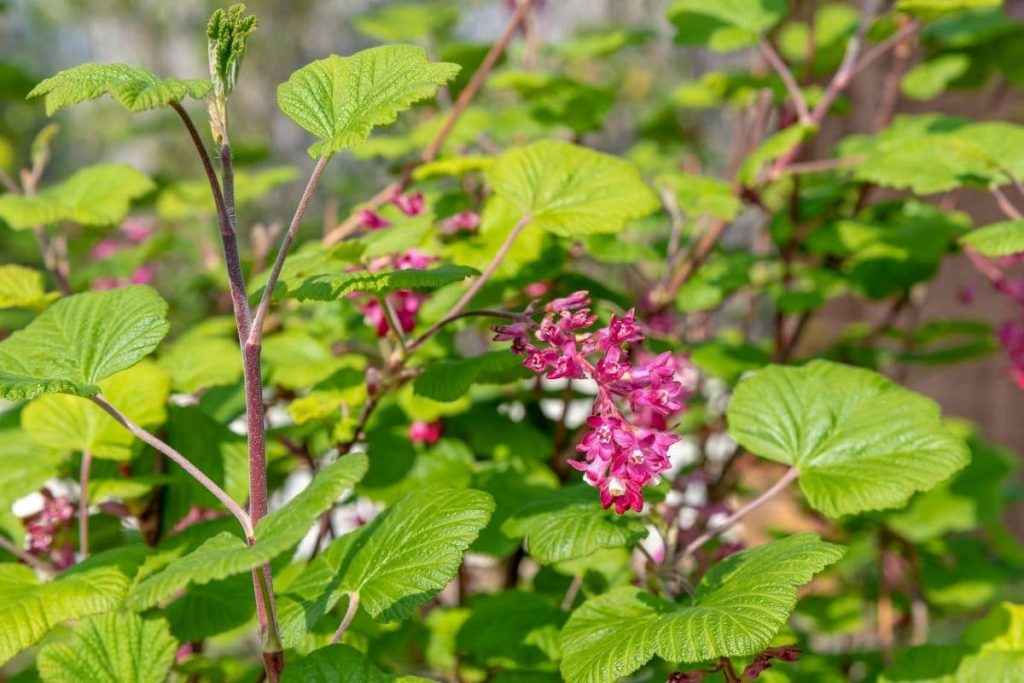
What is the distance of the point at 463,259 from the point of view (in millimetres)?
1429

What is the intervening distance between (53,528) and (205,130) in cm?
248

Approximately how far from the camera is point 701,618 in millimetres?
888

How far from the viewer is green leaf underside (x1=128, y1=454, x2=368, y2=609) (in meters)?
0.73

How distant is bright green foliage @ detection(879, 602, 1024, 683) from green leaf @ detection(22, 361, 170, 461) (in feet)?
3.17

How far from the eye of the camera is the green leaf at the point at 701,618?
84 centimetres

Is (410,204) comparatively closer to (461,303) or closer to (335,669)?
(461,303)

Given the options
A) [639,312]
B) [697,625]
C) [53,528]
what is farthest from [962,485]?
[53,528]

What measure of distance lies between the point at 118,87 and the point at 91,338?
Result: 1.20 ft

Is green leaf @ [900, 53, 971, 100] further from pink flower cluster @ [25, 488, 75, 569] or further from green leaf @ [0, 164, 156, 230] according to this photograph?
pink flower cluster @ [25, 488, 75, 569]

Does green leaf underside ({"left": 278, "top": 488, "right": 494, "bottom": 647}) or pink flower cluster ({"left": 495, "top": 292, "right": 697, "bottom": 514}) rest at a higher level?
pink flower cluster ({"left": 495, "top": 292, "right": 697, "bottom": 514})

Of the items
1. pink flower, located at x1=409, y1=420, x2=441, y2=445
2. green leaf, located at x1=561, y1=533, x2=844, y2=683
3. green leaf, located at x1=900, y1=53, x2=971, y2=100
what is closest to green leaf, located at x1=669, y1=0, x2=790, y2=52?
green leaf, located at x1=900, y1=53, x2=971, y2=100

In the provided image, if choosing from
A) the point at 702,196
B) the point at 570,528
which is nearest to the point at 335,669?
the point at 570,528

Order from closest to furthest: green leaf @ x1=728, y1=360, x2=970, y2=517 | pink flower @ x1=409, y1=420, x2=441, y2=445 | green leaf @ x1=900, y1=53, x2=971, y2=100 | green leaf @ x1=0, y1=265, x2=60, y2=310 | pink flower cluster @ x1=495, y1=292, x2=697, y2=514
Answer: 1. pink flower cluster @ x1=495, y1=292, x2=697, y2=514
2. green leaf @ x1=728, y1=360, x2=970, y2=517
3. green leaf @ x1=0, y1=265, x2=60, y2=310
4. pink flower @ x1=409, y1=420, x2=441, y2=445
5. green leaf @ x1=900, y1=53, x2=971, y2=100

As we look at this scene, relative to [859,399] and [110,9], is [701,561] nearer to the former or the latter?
[859,399]
